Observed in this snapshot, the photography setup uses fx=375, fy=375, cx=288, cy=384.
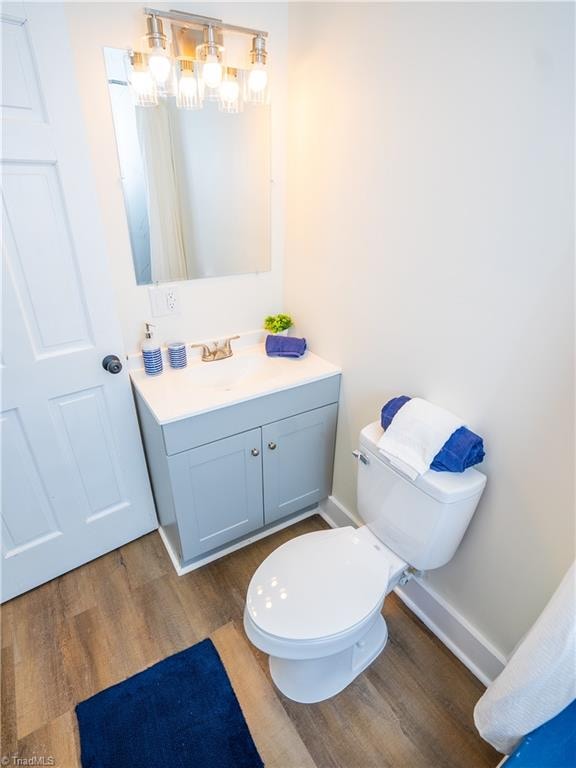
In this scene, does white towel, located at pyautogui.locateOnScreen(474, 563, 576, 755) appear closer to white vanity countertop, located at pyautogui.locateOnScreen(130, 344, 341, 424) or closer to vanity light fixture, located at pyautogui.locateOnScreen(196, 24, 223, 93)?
white vanity countertop, located at pyautogui.locateOnScreen(130, 344, 341, 424)

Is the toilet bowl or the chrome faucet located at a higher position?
the chrome faucet

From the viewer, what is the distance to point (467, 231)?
1.02 meters

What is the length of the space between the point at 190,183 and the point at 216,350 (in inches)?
26.5

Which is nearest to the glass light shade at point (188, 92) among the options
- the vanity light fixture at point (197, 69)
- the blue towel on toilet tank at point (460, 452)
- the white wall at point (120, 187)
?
the vanity light fixture at point (197, 69)

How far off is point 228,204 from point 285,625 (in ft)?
4.96

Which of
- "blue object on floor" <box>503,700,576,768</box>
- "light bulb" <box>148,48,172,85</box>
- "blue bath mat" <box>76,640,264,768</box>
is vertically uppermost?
"light bulb" <box>148,48,172,85</box>

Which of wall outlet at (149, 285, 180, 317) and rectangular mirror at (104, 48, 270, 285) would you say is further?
wall outlet at (149, 285, 180, 317)

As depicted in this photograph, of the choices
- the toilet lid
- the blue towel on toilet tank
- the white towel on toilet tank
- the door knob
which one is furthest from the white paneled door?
the blue towel on toilet tank

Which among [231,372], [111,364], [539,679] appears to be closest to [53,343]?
[111,364]

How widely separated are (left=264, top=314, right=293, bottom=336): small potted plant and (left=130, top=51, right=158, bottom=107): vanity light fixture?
92 cm

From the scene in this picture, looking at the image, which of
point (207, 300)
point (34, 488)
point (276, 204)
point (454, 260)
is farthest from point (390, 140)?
point (34, 488)

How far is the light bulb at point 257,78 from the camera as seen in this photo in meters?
1.33

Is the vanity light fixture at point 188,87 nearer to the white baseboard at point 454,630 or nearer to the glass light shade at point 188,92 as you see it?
the glass light shade at point 188,92

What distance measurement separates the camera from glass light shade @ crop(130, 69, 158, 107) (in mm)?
1223
